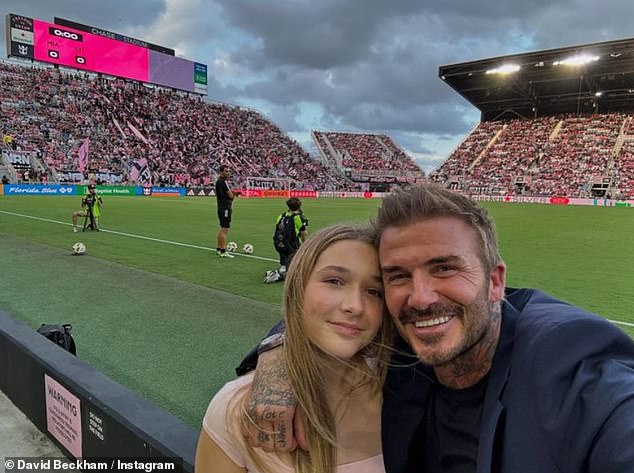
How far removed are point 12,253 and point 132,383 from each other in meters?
8.53

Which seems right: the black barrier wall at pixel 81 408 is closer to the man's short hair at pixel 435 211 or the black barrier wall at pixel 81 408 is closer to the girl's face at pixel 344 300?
the girl's face at pixel 344 300

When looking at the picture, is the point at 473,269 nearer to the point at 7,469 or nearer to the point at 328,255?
the point at 328,255

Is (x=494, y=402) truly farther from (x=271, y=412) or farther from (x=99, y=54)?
(x=99, y=54)

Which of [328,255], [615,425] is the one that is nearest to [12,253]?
[328,255]

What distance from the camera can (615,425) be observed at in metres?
1.19

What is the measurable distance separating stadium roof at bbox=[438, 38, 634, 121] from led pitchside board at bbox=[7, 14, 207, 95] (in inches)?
1314

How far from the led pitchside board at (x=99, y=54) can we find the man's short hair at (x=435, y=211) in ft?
203

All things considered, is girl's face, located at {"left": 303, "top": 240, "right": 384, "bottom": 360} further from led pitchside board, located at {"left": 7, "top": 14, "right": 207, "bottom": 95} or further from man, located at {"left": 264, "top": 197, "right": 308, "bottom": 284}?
led pitchside board, located at {"left": 7, "top": 14, "right": 207, "bottom": 95}

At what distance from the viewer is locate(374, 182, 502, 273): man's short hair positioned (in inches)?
64.8

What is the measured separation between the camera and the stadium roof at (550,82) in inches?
1908

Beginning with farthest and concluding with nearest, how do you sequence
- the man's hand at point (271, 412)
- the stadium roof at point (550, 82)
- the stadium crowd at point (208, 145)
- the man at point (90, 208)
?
the stadium roof at point (550, 82) < the stadium crowd at point (208, 145) < the man at point (90, 208) < the man's hand at point (271, 412)

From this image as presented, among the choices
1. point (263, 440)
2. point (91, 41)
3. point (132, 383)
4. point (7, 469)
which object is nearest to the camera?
point (263, 440)

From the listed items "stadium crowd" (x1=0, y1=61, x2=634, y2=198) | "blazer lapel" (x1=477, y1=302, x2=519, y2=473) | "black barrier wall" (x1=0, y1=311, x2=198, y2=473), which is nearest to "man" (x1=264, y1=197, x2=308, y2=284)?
"black barrier wall" (x1=0, y1=311, x2=198, y2=473)

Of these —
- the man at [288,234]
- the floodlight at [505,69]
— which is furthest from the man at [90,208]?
the floodlight at [505,69]
